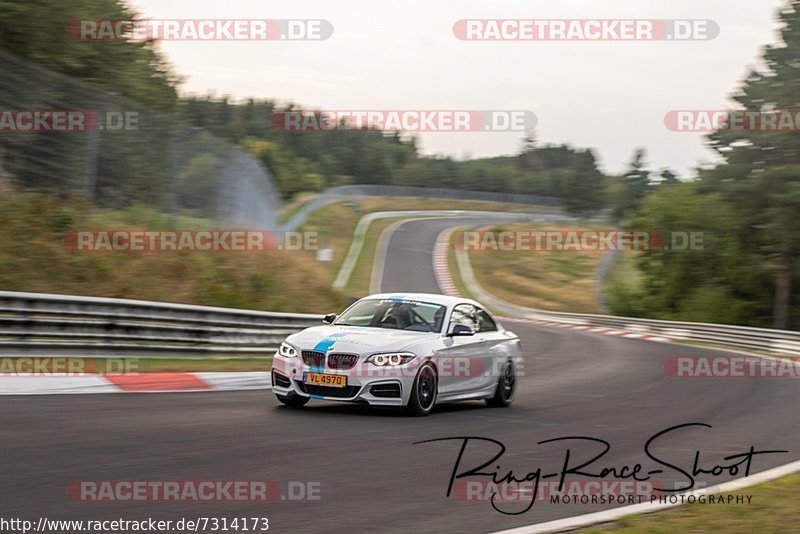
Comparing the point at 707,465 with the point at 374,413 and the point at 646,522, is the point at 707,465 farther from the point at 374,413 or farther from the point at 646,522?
the point at 374,413

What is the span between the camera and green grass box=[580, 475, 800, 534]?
6.16 meters

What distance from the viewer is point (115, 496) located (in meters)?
6.24

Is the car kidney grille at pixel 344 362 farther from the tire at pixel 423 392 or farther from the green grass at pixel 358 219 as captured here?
the green grass at pixel 358 219

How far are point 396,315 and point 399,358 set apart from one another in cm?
122

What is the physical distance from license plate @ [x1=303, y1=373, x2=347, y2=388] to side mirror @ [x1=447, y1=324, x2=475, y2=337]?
1.63 meters

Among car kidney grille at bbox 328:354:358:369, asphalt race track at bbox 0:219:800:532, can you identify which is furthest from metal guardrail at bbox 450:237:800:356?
car kidney grille at bbox 328:354:358:369

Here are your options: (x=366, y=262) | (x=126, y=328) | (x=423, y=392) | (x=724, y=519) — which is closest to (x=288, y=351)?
(x=423, y=392)

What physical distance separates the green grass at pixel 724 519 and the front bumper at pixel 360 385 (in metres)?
4.17

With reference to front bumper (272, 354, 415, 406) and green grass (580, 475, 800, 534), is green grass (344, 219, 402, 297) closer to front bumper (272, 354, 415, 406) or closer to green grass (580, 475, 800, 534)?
front bumper (272, 354, 415, 406)

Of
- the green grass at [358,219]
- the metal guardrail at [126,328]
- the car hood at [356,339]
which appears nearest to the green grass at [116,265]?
the metal guardrail at [126,328]

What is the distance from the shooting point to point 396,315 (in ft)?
39.7

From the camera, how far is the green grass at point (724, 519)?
20.2ft

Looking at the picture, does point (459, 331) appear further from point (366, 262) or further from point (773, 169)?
point (366, 262)

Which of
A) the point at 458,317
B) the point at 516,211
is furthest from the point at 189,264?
the point at 516,211
